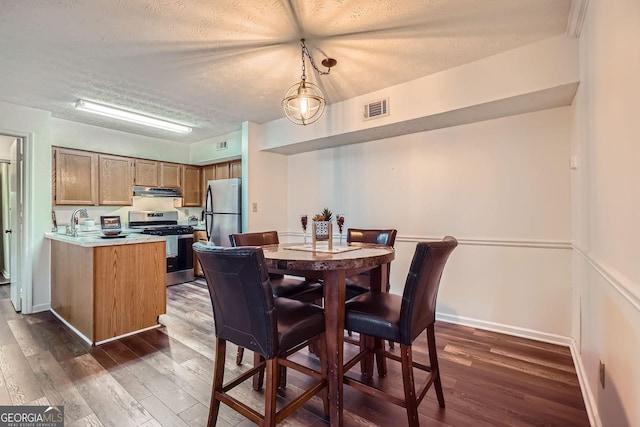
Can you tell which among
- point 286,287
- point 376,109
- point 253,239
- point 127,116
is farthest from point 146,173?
point 376,109

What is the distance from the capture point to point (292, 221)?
448 centimetres

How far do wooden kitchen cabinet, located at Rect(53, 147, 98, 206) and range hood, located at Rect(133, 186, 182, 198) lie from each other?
54 centimetres

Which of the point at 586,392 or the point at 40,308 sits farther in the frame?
the point at 40,308

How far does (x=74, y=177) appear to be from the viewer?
402 centimetres

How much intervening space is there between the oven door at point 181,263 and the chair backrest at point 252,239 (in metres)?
2.78

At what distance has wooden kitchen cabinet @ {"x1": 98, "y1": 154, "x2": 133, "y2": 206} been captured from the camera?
4281 millimetres

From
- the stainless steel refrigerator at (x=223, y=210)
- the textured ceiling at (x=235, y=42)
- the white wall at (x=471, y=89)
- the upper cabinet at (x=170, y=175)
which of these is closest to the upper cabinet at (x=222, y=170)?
the stainless steel refrigerator at (x=223, y=210)

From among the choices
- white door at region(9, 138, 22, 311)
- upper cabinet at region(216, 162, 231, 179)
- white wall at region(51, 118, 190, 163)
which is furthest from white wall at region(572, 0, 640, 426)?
white wall at region(51, 118, 190, 163)

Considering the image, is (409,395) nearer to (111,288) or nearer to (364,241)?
(364,241)

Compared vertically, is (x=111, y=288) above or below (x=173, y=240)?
below

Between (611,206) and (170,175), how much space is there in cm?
547

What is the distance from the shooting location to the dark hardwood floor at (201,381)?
165 cm

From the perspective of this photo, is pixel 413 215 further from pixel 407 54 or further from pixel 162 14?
pixel 162 14

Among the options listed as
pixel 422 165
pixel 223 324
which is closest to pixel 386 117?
pixel 422 165
